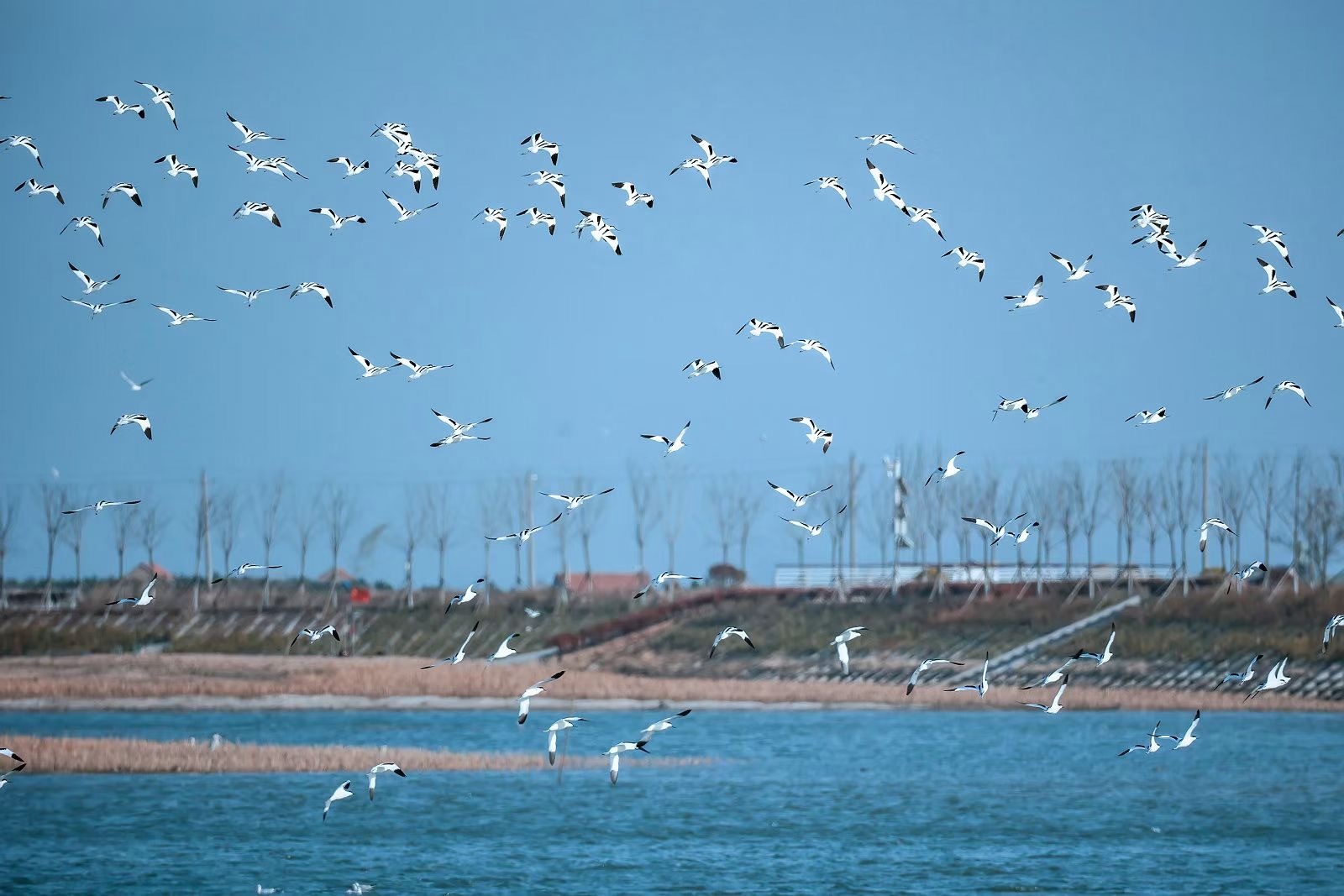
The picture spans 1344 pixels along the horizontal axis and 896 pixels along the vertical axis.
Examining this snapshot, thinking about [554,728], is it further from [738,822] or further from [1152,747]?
[738,822]

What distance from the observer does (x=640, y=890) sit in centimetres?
3706

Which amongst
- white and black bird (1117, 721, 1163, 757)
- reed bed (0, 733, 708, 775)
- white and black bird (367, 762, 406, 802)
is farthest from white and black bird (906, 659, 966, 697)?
reed bed (0, 733, 708, 775)

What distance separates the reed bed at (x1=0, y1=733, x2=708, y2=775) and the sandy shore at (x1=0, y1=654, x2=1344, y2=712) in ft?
59.0

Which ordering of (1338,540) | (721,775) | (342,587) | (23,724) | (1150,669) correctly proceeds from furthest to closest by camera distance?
(342,587)
(1338,540)
(1150,669)
(23,724)
(721,775)

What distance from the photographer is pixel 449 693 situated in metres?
76.4

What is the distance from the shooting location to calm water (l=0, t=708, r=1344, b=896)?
126 feet

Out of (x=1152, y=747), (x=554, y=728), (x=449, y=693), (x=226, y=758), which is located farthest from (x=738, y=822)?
(x=449, y=693)

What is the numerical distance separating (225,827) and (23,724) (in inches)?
986

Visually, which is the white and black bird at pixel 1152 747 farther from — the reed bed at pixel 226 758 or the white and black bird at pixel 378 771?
the reed bed at pixel 226 758

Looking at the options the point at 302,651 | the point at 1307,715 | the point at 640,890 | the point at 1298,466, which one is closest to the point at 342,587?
the point at 302,651

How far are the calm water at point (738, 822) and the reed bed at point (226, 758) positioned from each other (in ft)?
1.52

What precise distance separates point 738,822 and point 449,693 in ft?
106

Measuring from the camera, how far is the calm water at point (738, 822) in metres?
38.5

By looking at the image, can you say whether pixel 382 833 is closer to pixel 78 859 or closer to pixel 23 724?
pixel 78 859
